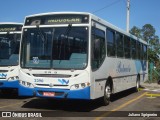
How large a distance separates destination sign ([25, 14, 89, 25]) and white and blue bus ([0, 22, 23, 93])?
275 cm

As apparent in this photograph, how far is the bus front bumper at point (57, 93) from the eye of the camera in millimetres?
10336

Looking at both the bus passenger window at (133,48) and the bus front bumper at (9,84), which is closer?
the bus front bumper at (9,84)

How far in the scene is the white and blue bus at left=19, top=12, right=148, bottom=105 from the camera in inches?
411

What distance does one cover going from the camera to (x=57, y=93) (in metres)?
10.6

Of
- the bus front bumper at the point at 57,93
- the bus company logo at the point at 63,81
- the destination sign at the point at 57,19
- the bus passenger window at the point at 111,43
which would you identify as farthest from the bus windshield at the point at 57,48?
the bus passenger window at the point at 111,43

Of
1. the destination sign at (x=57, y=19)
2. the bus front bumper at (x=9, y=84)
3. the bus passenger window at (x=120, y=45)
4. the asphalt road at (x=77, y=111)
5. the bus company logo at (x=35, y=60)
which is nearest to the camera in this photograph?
the asphalt road at (x=77, y=111)

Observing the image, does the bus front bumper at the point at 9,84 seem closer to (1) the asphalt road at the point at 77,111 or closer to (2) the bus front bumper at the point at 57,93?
(1) the asphalt road at the point at 77,111

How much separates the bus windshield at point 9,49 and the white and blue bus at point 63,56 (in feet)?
9.59

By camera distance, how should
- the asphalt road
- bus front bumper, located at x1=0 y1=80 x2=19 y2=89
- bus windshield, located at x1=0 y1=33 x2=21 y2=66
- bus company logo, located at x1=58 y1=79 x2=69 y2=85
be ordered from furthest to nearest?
bus windshield, located at x1=0 y1=33 x2=21 y2=66
bus front bumper, located at x1=0 y1=80 x2=19 y2=89
bus company logo, located at x1=58 y1=79 x2=69 y2=85
the asphalt road

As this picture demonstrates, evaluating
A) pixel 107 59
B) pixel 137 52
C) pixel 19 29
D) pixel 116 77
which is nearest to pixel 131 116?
pixel 107 59

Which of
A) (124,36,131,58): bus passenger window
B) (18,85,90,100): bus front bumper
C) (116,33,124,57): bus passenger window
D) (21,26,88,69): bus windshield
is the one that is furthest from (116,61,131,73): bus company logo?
(18,85,90,100): bus front bumper

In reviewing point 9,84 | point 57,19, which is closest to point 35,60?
point 57,19

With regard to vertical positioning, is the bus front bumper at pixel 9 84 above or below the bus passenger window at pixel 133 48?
below

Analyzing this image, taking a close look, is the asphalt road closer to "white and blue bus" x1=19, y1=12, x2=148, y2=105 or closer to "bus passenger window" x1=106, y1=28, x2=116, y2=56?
"white and blue bus" x1=19, y1=12, x2=148, y2=105
